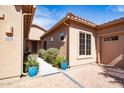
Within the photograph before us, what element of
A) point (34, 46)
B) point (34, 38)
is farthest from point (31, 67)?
point (34, 46)

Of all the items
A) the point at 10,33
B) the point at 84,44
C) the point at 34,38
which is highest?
the point at 34,38

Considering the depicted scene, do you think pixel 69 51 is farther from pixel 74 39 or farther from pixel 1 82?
pixel 1 82

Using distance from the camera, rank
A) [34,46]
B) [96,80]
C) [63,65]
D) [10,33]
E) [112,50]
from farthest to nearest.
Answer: [34,46]
[112,50]
[63,65]
[96,80]
[10,33]

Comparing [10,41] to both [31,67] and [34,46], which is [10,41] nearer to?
[31,67]

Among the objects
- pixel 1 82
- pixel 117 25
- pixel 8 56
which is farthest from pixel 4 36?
pixel 117 25

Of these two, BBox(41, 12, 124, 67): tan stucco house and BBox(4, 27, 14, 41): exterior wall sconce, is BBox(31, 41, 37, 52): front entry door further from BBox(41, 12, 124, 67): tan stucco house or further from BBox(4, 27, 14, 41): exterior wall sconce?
BBox(4, 27, 14, 41): exterior wall sconce

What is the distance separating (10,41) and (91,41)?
6763 millimetres

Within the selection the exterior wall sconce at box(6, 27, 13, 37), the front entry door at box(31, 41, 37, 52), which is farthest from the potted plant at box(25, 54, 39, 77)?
the front entry door at box(31, 41, 37, 52)

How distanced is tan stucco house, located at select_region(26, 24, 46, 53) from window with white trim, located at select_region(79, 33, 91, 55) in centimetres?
1136

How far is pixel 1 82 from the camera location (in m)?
4.82

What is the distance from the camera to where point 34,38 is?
61.3 ft

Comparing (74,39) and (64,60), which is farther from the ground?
(74,39)
